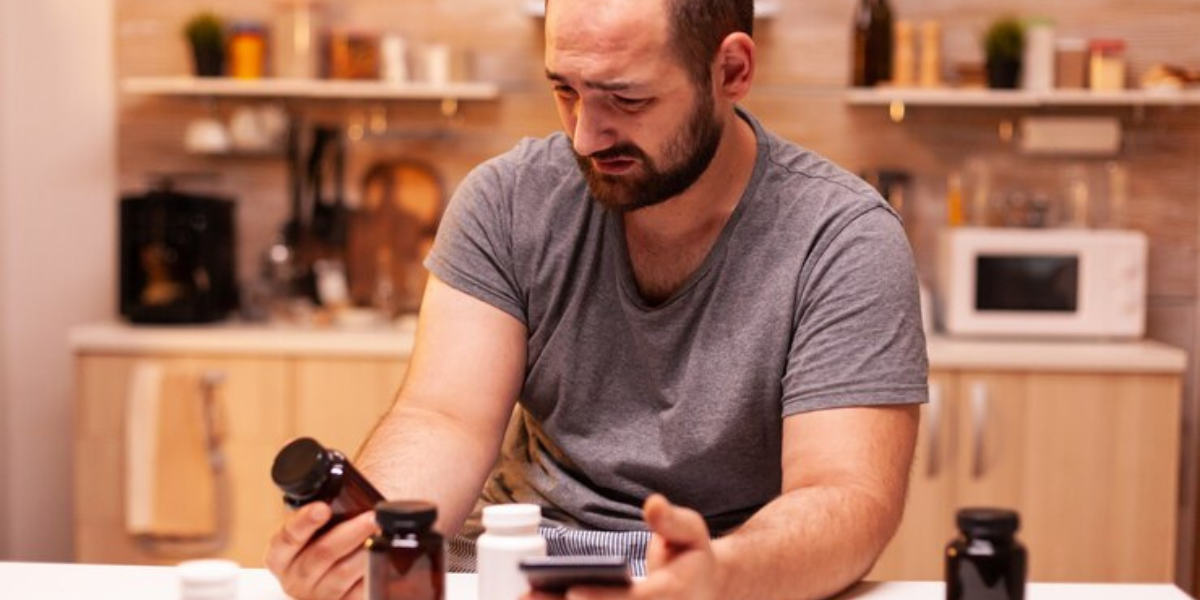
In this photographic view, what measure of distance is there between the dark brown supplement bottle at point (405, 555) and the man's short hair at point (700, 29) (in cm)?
77

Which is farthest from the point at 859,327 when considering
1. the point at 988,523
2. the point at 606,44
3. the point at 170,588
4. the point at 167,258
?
the point at 167,258

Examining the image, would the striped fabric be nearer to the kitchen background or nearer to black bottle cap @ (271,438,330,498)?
black bottle cap @ (271,438,330,498)

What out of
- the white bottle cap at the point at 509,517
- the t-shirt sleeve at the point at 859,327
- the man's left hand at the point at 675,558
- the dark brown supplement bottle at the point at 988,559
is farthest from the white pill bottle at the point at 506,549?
the t-shirt sleeve at the point at 859,327

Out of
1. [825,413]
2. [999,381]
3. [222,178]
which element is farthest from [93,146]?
[825,413]

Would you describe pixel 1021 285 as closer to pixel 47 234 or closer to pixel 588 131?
pixel 588 131

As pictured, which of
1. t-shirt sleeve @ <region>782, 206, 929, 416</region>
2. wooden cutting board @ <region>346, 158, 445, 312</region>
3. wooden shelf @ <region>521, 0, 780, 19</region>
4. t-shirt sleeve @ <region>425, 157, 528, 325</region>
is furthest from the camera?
wooden cutting board @ <region>346, 158, 445, 312</region>

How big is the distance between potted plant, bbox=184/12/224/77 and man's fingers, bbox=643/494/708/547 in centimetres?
312

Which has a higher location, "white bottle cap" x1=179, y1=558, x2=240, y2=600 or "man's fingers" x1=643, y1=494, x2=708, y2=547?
"man's fingers" x1=643, y1=494, x2=708, y2=547

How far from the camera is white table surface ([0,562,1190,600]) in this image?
1.55 m

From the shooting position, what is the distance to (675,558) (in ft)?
4.16

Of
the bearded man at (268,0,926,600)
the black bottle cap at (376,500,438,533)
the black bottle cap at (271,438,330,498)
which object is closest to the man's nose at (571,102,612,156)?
the bearded man at (268,0,926,600)

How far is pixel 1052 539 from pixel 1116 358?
45 centimetres

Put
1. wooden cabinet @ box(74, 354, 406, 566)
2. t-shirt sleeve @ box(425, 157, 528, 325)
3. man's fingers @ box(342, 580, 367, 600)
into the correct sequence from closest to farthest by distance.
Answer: man's fingers @ box(342, 580, 367, 600) → t-shirt sleeve @ box(425, 157, 528, 325) → wooden cabinet @ box(74, 354, 406, 566)

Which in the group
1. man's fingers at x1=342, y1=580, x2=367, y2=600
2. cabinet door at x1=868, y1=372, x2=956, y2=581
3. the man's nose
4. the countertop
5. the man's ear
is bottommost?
cabinet door at x1=868, y1=372, x2=956, y2=581
